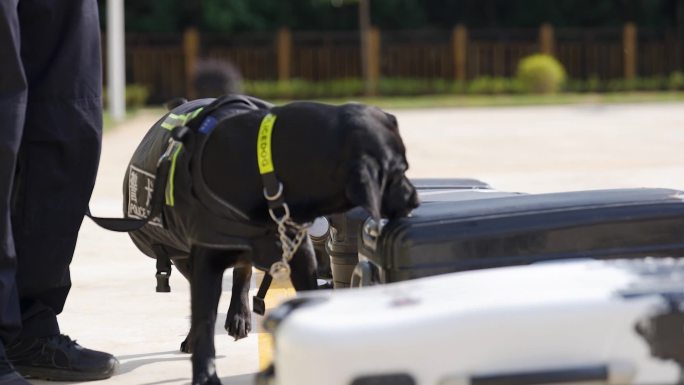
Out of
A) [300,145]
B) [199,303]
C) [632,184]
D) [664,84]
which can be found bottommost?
[664,84]

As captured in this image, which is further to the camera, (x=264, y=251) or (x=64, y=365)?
(x=64, y=365)

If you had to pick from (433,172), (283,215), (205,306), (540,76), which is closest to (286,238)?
(283,215)

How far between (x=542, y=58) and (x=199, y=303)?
28.8 meters

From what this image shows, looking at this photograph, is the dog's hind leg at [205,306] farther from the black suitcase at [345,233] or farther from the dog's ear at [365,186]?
the black suitcase at [345,233]

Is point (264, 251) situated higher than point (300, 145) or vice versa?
point (300, 145)

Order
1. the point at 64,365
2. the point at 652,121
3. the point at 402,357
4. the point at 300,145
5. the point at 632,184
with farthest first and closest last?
the point at 652,121 → the point at 632,184 → the point at 64,365 → the point at 300,145 → the point at 402,357

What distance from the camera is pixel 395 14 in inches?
1527

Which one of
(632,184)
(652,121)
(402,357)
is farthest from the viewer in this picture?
(652,121)

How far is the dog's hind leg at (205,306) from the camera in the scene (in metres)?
3.98

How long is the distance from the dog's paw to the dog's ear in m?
1.30

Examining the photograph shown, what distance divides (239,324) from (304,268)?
0.80 meters

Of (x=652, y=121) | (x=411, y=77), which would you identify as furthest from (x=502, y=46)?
(x=652, y=121)

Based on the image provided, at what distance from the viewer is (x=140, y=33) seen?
3591 centimetres

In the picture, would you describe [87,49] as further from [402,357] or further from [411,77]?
[411,77]
